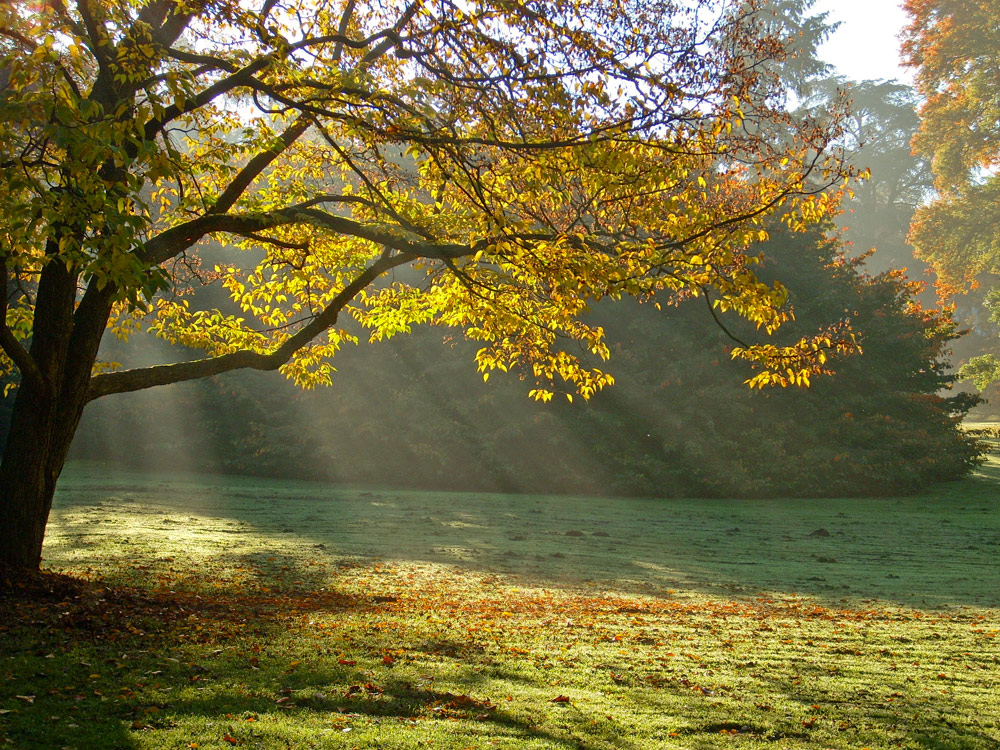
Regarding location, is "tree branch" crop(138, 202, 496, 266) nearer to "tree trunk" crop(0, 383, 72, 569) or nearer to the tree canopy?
the tree canopy

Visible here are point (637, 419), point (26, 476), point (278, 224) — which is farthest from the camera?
point (637, 419)

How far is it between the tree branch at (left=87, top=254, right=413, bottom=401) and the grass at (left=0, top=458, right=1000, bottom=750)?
5.86 feet

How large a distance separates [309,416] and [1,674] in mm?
18407

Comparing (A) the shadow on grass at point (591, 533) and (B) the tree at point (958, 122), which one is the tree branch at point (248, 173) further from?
(B) the tree at point (958, 122)

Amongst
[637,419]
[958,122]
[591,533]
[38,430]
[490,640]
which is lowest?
[490,640]

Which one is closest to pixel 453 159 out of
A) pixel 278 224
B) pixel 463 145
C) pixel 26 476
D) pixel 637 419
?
pixel 463 145

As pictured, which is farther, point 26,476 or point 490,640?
point 26,476

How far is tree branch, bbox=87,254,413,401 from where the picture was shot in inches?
297

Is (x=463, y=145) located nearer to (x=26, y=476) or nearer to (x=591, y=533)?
(x=26, y=476)

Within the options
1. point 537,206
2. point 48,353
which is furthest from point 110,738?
point 537,206

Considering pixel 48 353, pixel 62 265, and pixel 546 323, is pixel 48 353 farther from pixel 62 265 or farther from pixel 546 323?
pixel 546 323

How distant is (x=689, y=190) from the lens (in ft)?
24.7

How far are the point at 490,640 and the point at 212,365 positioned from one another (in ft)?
12.3

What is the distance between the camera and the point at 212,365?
25.9 ft
